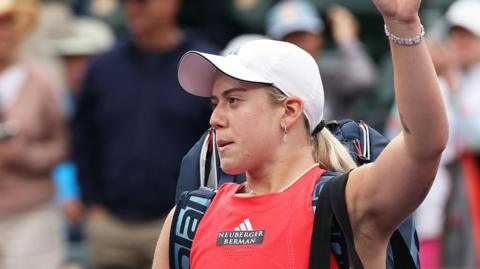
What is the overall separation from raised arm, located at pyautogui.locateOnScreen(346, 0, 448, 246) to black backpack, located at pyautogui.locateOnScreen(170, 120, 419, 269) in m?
0.05

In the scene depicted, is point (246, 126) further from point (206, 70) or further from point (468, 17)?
point (468, 17)

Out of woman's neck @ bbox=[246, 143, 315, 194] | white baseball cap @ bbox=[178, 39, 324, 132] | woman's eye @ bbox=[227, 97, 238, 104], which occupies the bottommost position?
woman's neck @ bbox=[246, 143, 315, 194]

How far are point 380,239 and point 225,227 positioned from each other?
0.47 metres

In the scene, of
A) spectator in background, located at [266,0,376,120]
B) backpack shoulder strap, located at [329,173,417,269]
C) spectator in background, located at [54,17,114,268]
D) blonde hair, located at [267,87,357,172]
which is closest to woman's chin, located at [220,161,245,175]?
blonde hair, located at [267,87,357,172]

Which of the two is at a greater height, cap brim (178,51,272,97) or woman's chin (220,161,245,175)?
cap brim (178,51,272,97)

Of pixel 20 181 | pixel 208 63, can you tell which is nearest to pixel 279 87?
pixel 208 63

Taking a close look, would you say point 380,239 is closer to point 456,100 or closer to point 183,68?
point 183,68

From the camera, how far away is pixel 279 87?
12.6 ft

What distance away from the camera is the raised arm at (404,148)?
3.36 metres

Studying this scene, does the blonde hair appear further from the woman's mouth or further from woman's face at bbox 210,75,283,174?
the woman's mouth

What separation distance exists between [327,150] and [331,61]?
529 centimetres

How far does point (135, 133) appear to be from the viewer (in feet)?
26.4

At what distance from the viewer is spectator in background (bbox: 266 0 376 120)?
27.0 feet

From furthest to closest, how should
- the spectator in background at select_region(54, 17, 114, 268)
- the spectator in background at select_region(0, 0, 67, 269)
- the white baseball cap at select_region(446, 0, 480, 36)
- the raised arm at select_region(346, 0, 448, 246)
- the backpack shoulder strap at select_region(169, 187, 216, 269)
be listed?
the spectator in background at select_region(54, 17, 114, 268), the spectator in background at select_region(0, 0, 67, 269), the white baseball cap at select_region(446, 0, 480, 36), the backpack shoulder strap at select_region(169, 187, 216, 269), the raised arm at select_region(346, 0, 448, 246)
